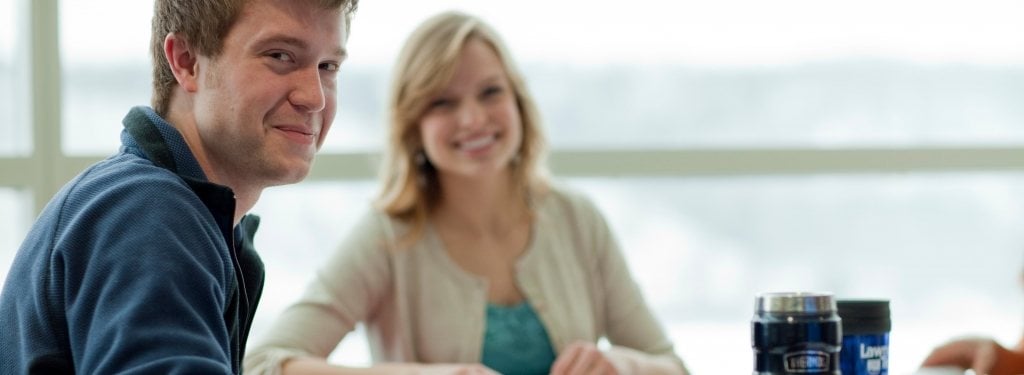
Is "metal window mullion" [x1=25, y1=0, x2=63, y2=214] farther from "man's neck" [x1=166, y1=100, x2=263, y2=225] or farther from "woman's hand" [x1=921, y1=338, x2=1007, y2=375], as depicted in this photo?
"woman's hand" [x1=921, y1=338, x2=1007, y2=375]

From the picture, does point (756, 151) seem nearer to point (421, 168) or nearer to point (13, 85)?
point (421, 168)

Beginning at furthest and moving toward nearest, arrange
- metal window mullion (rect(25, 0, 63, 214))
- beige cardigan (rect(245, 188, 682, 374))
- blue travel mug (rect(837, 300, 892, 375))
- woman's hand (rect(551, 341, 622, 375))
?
metal window mullion (rect(25, 0, 63, 214)), beige cardigan (rect(245, 188, 682, 374)), woman's hand (rect(551, 341, 622, 375)), blue travel mug (rect(837, 300, 892, 375))

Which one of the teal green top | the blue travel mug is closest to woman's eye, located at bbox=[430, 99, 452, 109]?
the teal green top

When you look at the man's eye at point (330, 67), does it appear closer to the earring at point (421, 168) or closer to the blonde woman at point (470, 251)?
the blonde woman at point (470, 251)

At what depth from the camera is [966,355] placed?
5.23ft

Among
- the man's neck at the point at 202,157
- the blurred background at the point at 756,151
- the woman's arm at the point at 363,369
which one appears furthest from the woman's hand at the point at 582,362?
the blurred background at the point at 756,151

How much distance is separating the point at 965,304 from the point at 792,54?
880 mm

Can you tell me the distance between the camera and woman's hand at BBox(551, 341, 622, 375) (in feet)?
7.17

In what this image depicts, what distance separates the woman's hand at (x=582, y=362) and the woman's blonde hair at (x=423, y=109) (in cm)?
54

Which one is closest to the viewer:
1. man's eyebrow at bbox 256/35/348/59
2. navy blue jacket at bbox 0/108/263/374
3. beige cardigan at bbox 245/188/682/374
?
navy blue jacket at bbox 0/108/263/374

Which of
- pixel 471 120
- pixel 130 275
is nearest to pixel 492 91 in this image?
pixel 471 120

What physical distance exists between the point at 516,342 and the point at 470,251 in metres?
0.24

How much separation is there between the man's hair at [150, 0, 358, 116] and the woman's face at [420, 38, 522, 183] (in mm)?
1128

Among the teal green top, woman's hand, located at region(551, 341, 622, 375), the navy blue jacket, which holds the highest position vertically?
the navy blue jacket
